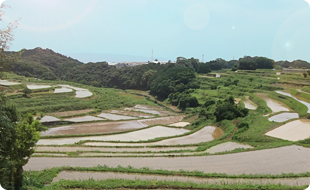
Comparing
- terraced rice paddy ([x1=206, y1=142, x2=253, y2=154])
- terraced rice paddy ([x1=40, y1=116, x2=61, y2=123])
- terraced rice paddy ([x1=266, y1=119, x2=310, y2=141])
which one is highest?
terraced rice paddy ([x1=266, y1=119, x2=310, y2=141])

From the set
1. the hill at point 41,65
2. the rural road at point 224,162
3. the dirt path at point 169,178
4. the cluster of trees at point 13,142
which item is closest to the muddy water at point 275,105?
the rural road at point 224,162

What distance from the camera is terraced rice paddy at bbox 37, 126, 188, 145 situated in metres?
16.5

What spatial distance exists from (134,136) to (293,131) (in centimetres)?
1061

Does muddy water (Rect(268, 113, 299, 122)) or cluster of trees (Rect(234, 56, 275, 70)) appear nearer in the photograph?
muddy water (Rect(268, 113, 299, 122))

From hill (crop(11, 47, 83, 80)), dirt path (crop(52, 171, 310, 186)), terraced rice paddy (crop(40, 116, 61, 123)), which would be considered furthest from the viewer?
hill (crop(11, 47, 83, 80))

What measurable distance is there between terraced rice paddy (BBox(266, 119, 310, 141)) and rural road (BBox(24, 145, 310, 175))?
6.60ft

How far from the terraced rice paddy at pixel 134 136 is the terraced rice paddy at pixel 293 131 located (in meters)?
6.95

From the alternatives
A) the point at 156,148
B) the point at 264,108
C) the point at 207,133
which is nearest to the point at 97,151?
the point at 156,148

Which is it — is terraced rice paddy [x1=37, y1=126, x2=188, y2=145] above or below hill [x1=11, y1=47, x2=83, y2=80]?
below

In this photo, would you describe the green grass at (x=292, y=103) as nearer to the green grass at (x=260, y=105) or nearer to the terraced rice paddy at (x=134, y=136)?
the green grass at (x=260, y=105)

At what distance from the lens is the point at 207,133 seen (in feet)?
61.4

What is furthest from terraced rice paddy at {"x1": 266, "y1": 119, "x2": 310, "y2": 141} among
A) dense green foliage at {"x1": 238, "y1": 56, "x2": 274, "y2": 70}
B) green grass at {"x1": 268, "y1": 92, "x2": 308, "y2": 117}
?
dense green foliage at {"x1": 238, "y1": 56, "x2": 274, "y2": 70}

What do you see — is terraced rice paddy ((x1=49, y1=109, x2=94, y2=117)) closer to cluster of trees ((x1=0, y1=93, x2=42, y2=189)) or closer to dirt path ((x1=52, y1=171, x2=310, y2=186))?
dirt path ((x1=52, y1=171, x2=310, y2=186))

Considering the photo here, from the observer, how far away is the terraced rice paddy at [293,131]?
1426 cm
